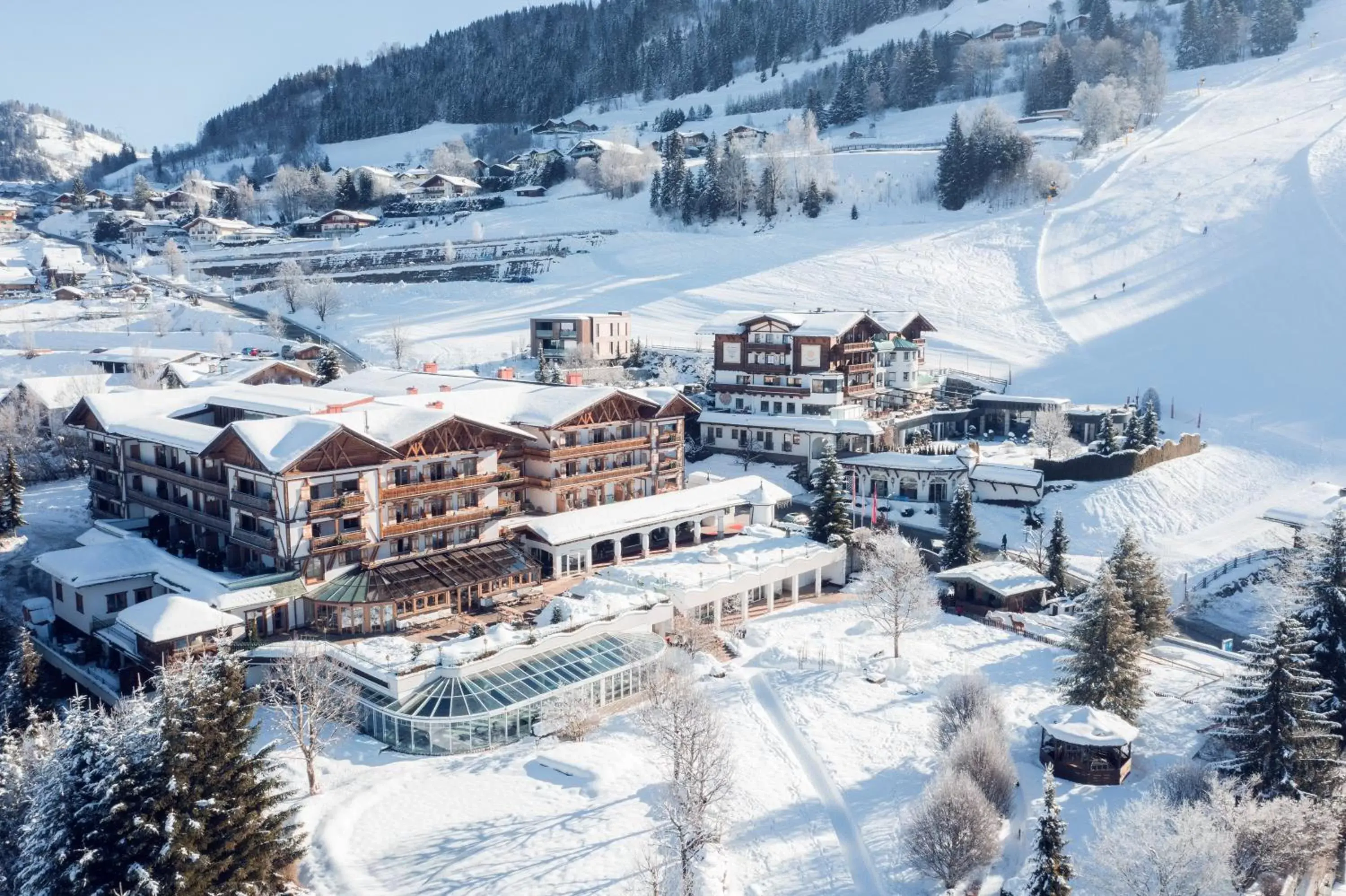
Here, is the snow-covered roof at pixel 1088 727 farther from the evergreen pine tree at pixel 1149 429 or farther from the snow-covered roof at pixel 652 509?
the evergreen pine tree at pixel 1149 429

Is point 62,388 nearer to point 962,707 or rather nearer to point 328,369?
point 328,369

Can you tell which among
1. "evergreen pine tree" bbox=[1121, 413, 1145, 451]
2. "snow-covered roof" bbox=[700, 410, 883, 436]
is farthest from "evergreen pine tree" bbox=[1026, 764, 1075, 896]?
"evergreen pine tree" bbox=[1121, 413, 1145, 451]

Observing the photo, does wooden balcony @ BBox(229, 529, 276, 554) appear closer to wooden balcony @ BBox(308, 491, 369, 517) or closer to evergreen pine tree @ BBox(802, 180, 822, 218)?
wooden balcony @ BBox(308, 491, 369, 517)

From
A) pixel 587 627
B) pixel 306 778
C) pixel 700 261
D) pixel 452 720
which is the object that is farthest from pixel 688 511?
pixel 700 261

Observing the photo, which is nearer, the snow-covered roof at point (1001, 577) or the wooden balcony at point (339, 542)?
the wooden balcony at point (339, 542)

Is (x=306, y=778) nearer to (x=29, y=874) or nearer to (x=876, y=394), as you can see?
(x=29, y=874)

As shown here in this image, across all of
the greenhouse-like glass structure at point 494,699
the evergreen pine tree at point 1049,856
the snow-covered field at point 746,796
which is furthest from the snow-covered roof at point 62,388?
the evergreen pine tree at point 1049,856

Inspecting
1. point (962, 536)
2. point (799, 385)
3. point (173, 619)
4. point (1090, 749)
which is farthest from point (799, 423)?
point (173, 619)
